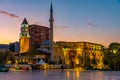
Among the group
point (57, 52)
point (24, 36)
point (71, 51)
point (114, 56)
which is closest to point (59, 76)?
point (114, 56)

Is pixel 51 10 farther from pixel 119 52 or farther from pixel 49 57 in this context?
pixel 119 52

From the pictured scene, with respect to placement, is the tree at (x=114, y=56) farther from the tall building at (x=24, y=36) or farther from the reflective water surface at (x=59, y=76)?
the tall building at (x=24, y=36)

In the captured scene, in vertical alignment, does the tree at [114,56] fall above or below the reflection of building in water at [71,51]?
below

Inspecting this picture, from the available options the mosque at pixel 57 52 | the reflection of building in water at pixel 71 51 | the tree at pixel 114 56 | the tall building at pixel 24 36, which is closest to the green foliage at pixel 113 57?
the tree at pixel 114 56

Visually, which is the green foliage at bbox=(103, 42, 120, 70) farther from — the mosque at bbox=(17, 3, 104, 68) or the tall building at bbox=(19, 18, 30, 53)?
the tall building at bbox=(19, 18, 30, 53)

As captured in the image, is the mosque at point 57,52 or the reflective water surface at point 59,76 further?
the mosque at point 57,52

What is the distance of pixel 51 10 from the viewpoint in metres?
153

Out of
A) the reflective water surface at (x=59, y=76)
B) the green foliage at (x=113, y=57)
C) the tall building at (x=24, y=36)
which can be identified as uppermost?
the tall building at (x=24, y=36)

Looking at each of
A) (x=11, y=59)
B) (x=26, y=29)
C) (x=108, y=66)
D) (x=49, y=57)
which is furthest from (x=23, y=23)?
(x=108, y=66)

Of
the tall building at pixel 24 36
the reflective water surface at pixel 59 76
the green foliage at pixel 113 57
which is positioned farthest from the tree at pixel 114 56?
the tall building at pixel 24 36

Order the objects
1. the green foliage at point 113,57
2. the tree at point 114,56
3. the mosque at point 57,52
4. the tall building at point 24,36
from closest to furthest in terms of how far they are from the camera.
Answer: the tree at point 114,56 < the green foliage at point 113,57 < the mosque at point 57,52 < the tall building at point 24,36

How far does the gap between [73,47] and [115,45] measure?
3698 inches

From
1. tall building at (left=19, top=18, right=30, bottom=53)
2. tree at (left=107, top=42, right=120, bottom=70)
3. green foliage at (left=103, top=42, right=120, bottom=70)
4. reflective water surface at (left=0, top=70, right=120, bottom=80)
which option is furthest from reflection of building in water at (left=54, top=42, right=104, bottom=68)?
reflective water surface at (left=0, top=70, right=120, bottom=80)

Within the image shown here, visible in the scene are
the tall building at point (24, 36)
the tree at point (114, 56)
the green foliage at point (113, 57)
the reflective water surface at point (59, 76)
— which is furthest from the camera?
the tall building at point (24, 36)
